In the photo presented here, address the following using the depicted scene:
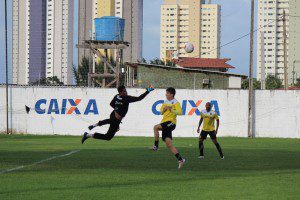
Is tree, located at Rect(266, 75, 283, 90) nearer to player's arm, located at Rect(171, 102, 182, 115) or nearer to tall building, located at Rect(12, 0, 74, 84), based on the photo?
tall building, located at Rect(12, 0, 74, 84)

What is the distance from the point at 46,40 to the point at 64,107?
12564 centimetres

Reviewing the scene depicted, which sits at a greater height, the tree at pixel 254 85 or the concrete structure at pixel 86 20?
the concrete structure at pixel 86 20

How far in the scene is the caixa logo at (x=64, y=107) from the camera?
1969 inches

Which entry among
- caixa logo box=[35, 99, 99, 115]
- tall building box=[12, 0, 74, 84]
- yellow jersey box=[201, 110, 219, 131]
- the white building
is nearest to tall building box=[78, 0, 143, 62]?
the white building

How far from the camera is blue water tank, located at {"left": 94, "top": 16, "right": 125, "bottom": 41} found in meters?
71.2

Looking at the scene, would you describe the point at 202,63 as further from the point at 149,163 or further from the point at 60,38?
the point at 149,163

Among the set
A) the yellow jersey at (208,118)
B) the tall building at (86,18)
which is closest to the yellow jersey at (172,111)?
the yellow jersey at (208,118)

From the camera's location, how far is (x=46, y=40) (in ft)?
571

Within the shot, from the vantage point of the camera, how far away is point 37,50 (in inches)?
6880

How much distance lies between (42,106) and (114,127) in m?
28.8

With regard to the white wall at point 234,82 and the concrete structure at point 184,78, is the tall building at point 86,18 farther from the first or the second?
the white wall at point 234,82

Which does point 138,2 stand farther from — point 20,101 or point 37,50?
point 20,101

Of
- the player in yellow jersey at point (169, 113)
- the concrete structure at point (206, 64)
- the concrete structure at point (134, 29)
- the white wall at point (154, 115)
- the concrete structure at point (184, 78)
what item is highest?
the concrete structure at point (134, 29)

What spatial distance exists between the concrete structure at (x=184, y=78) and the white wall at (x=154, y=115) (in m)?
16.0
